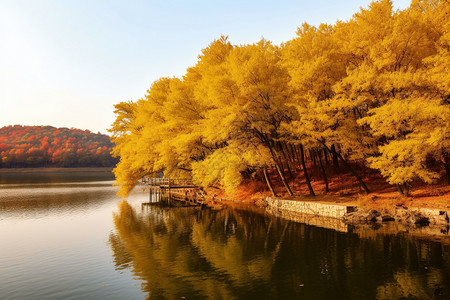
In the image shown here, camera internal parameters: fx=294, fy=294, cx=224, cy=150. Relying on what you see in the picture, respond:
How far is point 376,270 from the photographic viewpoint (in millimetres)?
11336

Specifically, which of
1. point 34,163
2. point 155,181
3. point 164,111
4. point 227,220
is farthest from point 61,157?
point 227,220

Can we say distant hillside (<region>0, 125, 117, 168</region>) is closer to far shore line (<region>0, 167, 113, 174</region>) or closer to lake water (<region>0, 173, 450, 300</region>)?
far shore line (<region>0, 167, 113, 174</region>)

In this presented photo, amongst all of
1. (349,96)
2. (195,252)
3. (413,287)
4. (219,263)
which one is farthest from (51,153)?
(413,287)

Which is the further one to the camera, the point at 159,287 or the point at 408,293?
the point at 159,287

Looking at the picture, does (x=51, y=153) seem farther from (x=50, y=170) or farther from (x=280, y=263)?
(x=280, y=263)

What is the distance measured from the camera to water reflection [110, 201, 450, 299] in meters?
9.87

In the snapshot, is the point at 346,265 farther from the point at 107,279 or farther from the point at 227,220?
the point at 227,220

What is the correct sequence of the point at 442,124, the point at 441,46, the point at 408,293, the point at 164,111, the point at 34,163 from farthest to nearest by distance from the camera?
the point at 34,163, the point at 164,111, the point at 441,46, the point at 442,124, the point at 408,293

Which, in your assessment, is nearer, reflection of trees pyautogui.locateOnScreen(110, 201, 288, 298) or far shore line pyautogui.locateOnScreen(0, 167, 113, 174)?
reflection of trees pyautogui.locateOnScreen(110, 201, 288, 298)

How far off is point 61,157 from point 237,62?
5165 inches

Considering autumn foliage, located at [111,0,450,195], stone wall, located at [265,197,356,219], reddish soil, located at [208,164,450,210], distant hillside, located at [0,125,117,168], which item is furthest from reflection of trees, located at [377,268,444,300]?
distant hillside, located at [0,125,117,168]

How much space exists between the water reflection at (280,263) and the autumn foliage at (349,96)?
22.0 ft

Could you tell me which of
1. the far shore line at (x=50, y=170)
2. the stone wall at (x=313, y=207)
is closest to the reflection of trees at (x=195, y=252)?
the stone wall at (x=313, y=207)

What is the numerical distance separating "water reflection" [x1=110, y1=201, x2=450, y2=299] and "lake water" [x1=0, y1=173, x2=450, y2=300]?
0.04 m
